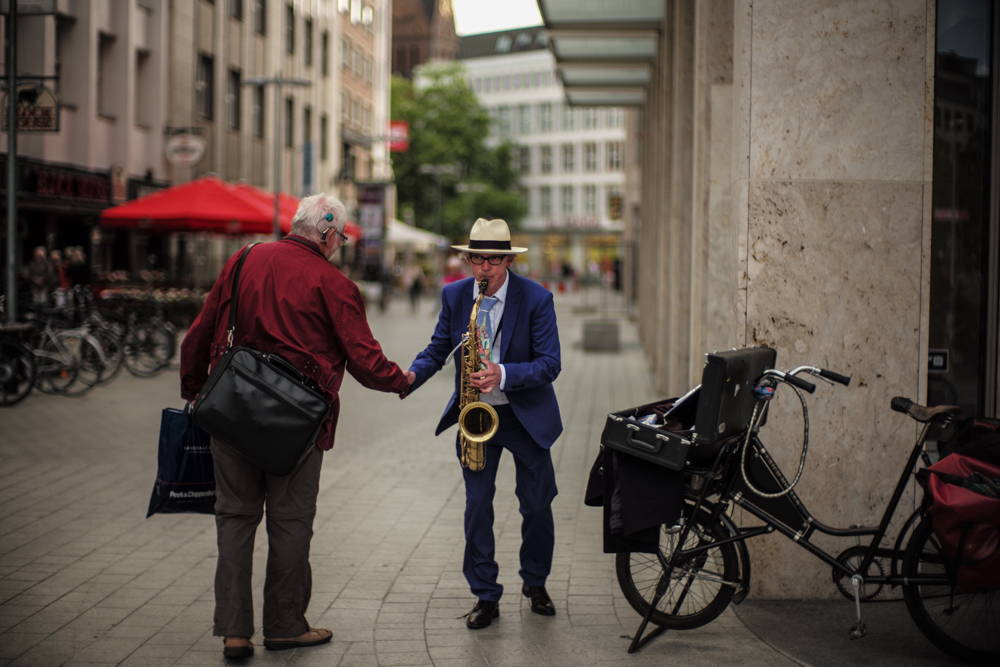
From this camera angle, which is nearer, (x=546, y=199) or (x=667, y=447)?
(x=667, y=447)

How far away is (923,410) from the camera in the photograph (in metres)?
4.17

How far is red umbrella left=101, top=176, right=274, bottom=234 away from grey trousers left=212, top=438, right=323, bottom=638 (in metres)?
14.4

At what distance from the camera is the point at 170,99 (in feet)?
84.6

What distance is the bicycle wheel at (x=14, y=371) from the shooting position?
11.4 meters

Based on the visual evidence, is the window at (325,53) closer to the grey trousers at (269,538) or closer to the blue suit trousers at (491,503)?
the blue suit trousers at (491,503)

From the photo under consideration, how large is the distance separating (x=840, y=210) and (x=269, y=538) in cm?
310

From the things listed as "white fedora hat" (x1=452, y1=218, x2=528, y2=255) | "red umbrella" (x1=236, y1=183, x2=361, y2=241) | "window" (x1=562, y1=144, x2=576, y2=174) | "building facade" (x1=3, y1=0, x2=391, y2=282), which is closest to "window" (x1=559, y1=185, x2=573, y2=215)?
"window" (x1=562, y1=144, x2=576, y2=174)

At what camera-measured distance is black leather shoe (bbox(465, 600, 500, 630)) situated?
4.63m

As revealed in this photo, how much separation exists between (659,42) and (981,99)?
791 centimetres

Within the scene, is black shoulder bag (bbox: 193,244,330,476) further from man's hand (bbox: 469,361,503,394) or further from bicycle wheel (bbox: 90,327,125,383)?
bicycle wheel (bbox: 90,327,125,383)

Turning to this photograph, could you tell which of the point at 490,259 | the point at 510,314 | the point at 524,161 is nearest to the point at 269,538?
the point at 510,314

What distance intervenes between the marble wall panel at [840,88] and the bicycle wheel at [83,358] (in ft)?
32.6

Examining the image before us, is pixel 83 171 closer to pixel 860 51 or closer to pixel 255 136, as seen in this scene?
pixel 255 136

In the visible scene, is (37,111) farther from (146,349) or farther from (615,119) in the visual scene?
(615,119)
